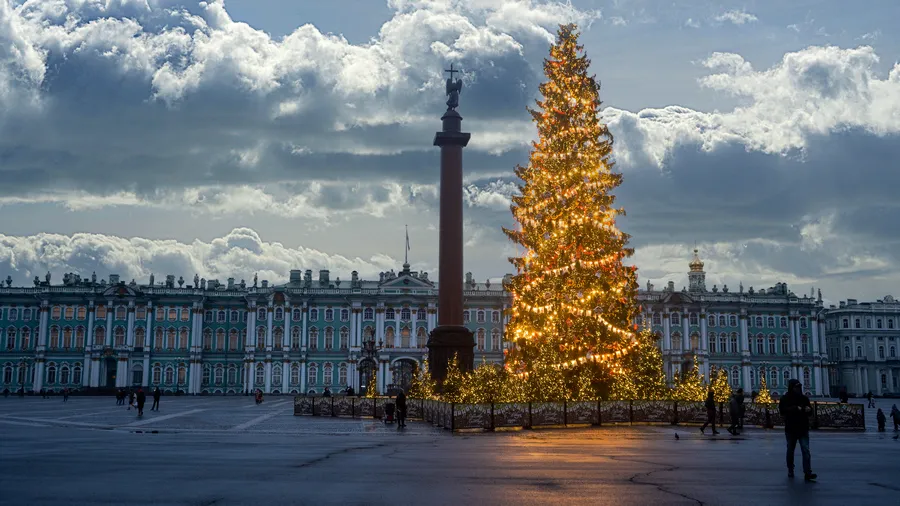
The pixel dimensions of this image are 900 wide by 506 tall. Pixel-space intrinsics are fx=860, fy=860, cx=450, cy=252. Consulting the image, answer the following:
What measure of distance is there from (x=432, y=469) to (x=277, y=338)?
86.8m

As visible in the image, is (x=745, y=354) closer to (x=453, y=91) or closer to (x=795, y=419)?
(x=453, y=91)

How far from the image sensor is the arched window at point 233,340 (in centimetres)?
10138

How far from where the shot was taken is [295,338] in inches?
3957

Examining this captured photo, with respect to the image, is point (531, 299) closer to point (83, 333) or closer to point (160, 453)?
point (160, 453)

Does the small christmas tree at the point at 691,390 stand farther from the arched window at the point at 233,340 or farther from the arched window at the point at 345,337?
the arched window at the point at 233,340

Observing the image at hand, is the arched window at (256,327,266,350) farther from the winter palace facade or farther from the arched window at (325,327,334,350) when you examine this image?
the arched window at (325,327,334,350)

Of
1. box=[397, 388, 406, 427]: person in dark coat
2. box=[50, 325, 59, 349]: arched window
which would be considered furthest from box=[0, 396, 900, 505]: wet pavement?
box=[50, 325, 59, 349]: arched window

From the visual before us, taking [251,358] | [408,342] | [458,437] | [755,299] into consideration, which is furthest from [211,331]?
[458,437]

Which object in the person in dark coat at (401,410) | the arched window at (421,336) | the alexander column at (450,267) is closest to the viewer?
the person in dark coat at (401,410)

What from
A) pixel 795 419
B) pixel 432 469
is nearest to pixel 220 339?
pixel 432 469

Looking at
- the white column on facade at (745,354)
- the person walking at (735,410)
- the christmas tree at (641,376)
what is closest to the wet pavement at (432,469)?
the person walking at (735,410)

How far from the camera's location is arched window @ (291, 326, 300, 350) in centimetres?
10044

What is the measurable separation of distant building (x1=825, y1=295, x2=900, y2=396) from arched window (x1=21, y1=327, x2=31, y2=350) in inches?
4135

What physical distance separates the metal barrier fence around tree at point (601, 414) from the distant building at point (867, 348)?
9753cm
